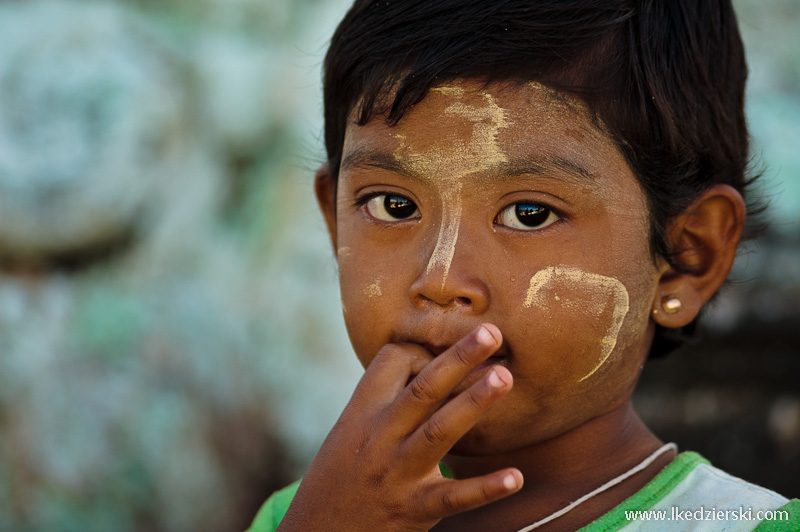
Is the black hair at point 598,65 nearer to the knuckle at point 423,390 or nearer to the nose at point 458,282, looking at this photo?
the nose at point 458,282

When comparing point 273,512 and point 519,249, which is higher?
point 519,249

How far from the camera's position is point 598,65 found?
1787 millimetres

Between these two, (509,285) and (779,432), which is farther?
(779,432)

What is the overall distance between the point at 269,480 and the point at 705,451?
1756 millimetres

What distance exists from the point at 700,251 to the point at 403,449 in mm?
922

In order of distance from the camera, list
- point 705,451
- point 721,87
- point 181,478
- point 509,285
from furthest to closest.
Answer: point 705,451, point 181,478, point 721,87, point 509,285

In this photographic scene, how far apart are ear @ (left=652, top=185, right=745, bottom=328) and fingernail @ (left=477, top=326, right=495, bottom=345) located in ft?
2.08

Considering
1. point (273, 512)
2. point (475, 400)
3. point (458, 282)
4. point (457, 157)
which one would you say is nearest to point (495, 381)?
point (475, 400)

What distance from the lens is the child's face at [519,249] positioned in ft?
5.59

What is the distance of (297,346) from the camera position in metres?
3.39

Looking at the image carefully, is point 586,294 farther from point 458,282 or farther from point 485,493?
point 485,493

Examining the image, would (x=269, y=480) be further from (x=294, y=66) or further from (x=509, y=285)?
(x=509, y=285)

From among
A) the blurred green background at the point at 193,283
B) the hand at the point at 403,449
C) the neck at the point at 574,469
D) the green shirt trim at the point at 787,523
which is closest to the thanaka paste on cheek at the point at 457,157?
the hand at the point at 403,449

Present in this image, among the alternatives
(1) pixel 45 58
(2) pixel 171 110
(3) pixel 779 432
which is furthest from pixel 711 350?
(1) pixel 45 58
